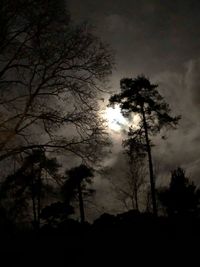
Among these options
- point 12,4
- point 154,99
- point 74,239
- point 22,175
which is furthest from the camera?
point 154,99

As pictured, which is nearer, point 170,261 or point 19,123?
point 170,261

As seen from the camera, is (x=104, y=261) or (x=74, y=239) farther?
(x=74, y=239)

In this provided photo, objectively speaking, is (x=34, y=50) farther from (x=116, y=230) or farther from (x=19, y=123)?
(x=116, y=230)

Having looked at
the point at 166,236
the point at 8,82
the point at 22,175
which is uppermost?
the point at 8,82

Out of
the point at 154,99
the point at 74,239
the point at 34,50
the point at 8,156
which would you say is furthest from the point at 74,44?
the point at 154,99

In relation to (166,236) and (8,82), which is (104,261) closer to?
(166,236)

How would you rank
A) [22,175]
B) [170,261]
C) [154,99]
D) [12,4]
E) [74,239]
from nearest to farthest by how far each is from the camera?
[170,261], [12,4], [22,175], [74,239], [154,99]

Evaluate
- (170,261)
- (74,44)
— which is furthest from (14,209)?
(74,44)

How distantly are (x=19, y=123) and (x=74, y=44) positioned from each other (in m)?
3.08

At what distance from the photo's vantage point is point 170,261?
9.99 m

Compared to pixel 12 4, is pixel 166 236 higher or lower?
lower

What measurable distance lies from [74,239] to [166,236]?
3.14 meters

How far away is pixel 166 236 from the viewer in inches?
479

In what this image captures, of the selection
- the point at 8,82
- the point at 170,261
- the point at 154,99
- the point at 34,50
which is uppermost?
the point at 154,99
